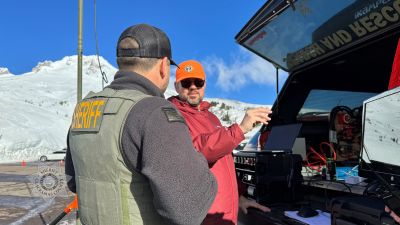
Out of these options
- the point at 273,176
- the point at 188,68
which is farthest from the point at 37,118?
the point at 188,68

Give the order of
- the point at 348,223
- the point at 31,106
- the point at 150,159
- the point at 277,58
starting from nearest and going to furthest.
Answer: the point at 150,159, the point at 348,223, the point at 277,58, the point at 31,106

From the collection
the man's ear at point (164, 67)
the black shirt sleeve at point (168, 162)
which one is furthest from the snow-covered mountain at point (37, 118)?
the black shirt sleeve at point (168, 162)

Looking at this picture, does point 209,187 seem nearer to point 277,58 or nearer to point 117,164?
point 117,164

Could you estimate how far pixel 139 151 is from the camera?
1.43 m

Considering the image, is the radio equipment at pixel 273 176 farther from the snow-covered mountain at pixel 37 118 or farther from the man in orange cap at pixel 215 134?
the snow-covered mountain at pixel 37 118

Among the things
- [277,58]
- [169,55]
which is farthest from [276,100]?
[169,55]

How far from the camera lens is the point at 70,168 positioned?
214cm

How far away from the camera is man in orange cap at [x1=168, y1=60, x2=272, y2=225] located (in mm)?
2291

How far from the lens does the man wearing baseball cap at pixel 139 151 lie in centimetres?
139

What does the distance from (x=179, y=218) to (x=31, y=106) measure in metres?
64.7

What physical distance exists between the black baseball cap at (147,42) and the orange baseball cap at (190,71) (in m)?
1.24

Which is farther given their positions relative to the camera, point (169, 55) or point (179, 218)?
point (169, 55)

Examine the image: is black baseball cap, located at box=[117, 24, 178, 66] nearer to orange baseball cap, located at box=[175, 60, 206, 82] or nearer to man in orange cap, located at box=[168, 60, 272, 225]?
man in orange cap, located at box=[168, 60, 272, 225]

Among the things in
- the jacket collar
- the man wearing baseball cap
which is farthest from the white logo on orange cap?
the man wearing baseball cap
